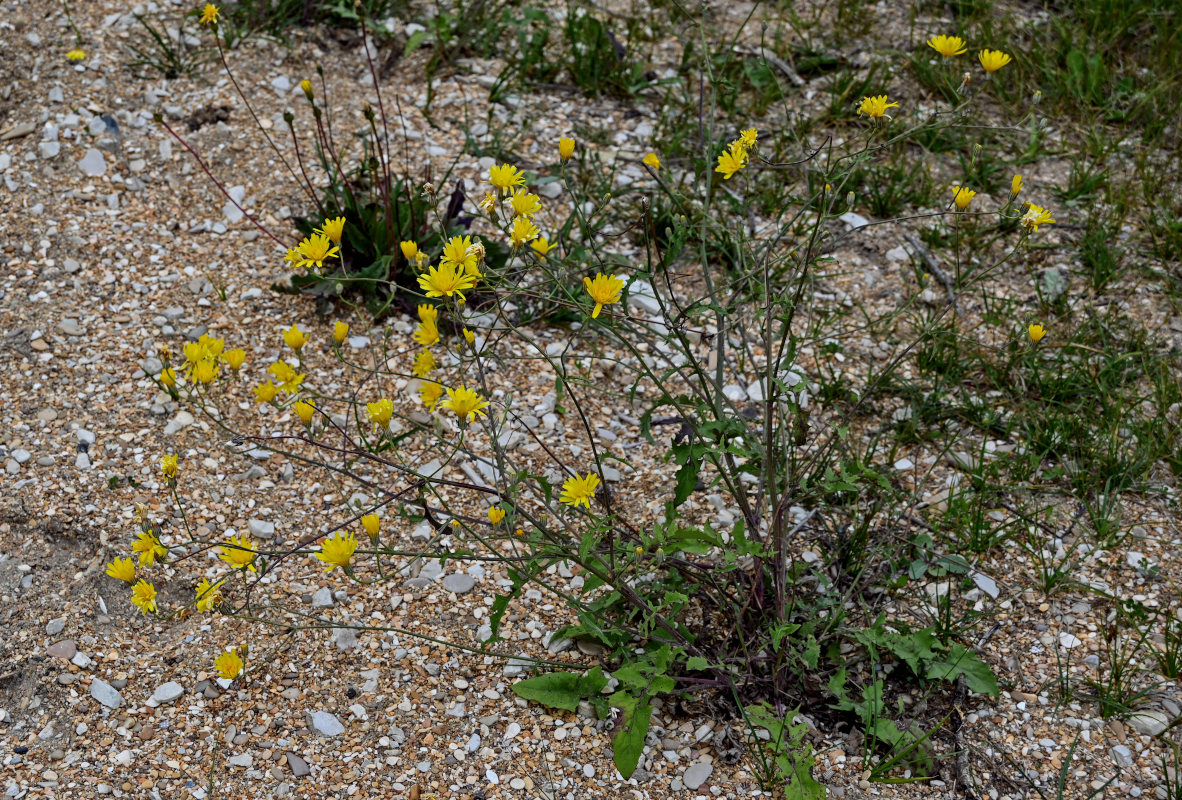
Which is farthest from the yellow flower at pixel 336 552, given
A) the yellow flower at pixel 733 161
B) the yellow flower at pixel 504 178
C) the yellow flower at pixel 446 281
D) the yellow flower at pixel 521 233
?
the yellow flower at pixel 733 161

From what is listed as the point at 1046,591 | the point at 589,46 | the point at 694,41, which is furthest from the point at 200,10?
the point at 1046,591

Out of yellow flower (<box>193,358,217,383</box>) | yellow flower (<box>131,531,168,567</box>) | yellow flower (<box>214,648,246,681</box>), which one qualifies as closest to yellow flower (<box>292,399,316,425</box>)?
yellow flower (<box>193,358,217,383</box>)

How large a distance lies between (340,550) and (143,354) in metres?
1.45

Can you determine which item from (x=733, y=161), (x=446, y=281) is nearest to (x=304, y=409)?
(x=446, y=281)

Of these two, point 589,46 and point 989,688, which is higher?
point 589,46

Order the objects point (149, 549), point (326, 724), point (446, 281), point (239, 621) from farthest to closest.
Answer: point (239, 621) → point (326, 724) → point (149, 549) → point (446, 281)

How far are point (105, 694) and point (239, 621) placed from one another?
1.11ft

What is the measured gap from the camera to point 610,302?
1.98m

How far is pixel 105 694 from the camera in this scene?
7.61ft

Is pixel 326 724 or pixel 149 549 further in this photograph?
pixel 326 724

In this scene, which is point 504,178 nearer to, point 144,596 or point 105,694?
point 144,596

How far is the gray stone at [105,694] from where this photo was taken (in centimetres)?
231

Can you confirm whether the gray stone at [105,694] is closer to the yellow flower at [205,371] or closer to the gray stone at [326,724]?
the gray stone at [326,724]

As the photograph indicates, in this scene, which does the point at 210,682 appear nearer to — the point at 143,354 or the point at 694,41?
the point at 143,354
